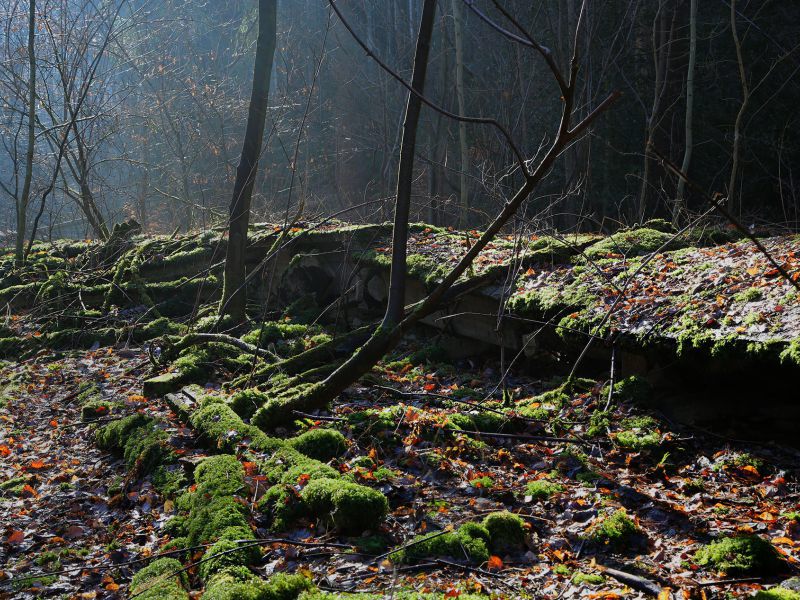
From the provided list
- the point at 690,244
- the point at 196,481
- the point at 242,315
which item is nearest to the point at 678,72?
the point at 690,244

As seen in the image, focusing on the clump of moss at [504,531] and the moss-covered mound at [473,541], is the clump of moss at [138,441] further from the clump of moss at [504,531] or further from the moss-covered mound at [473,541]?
the clump of moss at [504,531]

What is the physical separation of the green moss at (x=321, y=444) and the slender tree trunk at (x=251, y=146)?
12.8ft

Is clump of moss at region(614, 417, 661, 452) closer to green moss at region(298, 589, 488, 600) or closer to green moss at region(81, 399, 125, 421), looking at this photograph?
green moss at region(298, 589, 488, 600)

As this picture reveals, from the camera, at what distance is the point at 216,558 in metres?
3.52

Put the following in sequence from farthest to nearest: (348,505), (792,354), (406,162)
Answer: (406,162), (792,354), (348,505)

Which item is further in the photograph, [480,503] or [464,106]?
[464,106]

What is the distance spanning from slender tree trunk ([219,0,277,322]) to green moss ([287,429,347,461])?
153 inches

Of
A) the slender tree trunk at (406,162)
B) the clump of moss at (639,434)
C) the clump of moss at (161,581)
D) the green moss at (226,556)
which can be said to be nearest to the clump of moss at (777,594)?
the clump of moss at (639,434)

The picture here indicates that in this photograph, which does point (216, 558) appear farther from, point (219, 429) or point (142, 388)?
point (142, 388)

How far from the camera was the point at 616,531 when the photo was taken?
3.69 metres

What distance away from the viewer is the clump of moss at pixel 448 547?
354 cm

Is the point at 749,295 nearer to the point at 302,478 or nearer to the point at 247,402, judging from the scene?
the point at 302,478

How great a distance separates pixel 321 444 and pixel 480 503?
1.37 metres

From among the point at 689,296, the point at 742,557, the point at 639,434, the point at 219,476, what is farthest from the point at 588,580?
the point at 689,296
